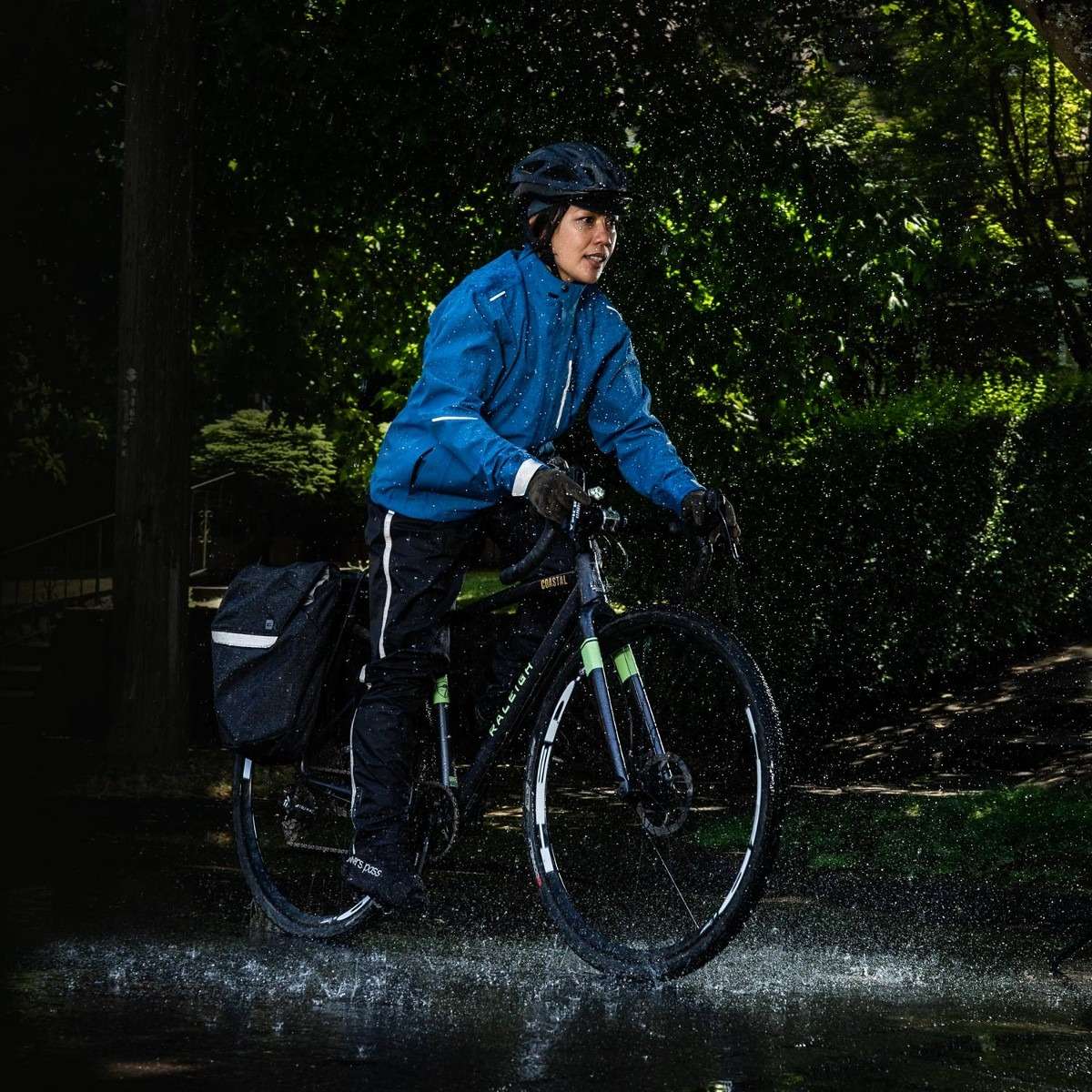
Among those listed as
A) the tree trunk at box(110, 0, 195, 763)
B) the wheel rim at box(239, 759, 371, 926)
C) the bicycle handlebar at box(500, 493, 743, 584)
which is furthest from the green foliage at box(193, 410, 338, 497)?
the bicycle handlebar at box(500, 493, 743, 584)

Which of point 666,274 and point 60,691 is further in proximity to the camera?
point 60,691

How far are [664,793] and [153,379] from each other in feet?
22.0

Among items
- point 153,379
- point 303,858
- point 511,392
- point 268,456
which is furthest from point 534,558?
point 268,456

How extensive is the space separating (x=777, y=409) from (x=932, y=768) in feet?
11.1

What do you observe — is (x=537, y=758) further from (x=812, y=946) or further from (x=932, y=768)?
(x=932, y=768)

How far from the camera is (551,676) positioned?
5.33 metres

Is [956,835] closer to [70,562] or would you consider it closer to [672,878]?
[672,878]

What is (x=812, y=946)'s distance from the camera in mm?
5734

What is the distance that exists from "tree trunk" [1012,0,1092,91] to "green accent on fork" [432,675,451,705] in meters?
5.33

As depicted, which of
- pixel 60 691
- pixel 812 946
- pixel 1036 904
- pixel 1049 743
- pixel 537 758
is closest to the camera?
pixel 537 758

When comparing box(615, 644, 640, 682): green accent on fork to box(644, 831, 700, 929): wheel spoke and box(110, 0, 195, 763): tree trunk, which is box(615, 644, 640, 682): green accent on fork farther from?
box(110, 0, 195, 763): tree trunk

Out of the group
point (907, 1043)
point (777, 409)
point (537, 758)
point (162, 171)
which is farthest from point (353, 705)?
point (777, 409)

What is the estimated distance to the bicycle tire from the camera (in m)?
4.71

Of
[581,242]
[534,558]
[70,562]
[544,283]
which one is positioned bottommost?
[70,562]
